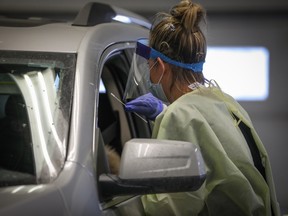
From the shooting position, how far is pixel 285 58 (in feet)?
24.3

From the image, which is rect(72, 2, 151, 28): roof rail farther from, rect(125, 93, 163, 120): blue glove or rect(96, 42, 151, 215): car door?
rect(125, 93, 163, 120): blue glove

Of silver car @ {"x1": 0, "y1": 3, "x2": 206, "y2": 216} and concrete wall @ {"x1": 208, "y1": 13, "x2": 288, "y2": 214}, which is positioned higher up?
silver car @ {"x1": 0, "y1": 3, "x2": 206, "y2": 216}

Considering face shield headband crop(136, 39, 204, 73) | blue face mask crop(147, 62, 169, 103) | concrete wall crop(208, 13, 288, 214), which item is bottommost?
concrete wall crop(208, 13, 288, 214)

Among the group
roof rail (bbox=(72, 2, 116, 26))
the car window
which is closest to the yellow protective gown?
roof rail (bbox=(72, 2, 116, 26))

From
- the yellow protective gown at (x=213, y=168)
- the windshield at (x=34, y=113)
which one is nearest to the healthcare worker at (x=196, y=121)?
the yellow protective gown at (x=213, y=168)

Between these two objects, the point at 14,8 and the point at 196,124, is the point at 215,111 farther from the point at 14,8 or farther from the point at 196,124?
the point at 14,8

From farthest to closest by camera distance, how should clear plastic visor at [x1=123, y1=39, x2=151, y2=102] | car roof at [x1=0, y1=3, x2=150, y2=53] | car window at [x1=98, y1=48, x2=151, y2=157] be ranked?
car window at [x1=98, y1=48, x2=151, y2=157] < clear plastic visor at [x1=123, y1=39, x2=151, y2=102] < car roof at [x1=0, y1=3, x2=150, y2=53]

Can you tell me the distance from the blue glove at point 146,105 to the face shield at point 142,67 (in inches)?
2.9

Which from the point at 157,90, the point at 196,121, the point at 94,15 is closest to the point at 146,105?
the point at 157,90

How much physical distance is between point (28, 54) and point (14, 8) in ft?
17.5

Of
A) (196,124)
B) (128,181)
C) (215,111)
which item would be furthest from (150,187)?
(215,111)

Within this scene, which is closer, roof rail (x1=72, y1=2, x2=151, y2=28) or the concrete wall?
roof rail (x1=72, y1=2, x2=151, y2=28)

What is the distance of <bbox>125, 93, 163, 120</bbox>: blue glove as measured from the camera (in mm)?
2426

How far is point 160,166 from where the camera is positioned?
1.74 meters
